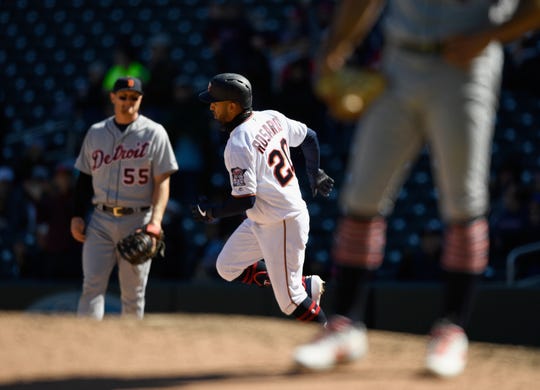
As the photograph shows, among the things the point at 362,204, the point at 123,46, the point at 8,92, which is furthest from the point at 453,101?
the point at 8,92

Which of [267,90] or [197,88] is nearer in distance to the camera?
[267,90]

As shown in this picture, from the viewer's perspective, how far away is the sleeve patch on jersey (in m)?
5.89

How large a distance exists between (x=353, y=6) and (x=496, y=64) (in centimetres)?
65

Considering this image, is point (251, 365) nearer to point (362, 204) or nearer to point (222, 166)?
point (362, 204)

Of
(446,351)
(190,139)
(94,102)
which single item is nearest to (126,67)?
(94,102)

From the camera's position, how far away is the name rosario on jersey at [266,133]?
6051mm

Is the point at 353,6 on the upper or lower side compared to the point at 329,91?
upper

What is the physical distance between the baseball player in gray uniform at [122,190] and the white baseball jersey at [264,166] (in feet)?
3.04

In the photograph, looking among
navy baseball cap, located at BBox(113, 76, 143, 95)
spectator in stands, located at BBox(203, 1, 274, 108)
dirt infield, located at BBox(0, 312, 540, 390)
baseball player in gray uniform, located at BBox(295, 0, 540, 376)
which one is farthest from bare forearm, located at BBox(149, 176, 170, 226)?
spectator in stands, located at BBox(203, 1, 274, 108)

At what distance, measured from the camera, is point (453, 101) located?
3.85 metres

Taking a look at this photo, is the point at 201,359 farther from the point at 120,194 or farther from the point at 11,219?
the point at 11,219

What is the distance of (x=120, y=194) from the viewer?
693 centimetres

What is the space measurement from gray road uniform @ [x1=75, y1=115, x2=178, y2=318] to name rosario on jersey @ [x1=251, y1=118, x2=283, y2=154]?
3.21 feet

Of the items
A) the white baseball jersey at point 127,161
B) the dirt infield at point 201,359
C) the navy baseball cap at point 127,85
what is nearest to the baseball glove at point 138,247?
the white baseball jersey at point 127,161
